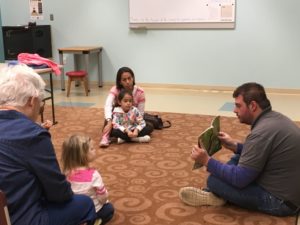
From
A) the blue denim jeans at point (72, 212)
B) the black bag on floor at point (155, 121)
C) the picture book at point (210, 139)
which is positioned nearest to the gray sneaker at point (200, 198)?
the picture book at point (210, 139)

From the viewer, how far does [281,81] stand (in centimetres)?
612

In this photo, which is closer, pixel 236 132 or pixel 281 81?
pixel 236 132

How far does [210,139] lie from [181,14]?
416 cm

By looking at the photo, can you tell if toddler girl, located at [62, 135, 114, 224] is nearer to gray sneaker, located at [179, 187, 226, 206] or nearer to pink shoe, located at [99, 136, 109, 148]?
gray sneaker, located at [179, 187, 226, 206]

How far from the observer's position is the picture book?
2408mm

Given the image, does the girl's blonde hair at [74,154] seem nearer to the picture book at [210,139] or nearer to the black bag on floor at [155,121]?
the picture book at [210,139]

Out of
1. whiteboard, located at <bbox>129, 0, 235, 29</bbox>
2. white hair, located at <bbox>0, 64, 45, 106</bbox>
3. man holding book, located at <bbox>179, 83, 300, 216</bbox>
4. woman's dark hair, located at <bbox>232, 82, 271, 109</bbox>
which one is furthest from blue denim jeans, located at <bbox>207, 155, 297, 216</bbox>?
whiteboard, located at <bbox>129, 0, 235, 29</bbox>

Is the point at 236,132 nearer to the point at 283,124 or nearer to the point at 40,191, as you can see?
the point at 283,124

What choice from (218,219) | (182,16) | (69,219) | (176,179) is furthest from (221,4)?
(69,219)

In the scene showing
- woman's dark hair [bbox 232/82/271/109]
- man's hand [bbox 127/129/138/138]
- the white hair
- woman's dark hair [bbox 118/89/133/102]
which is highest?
the white hair

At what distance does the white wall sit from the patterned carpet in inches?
70.7

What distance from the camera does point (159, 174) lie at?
3104 millimetres

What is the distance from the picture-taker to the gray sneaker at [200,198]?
8.36 ft

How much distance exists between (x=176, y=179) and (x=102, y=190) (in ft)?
3.00
